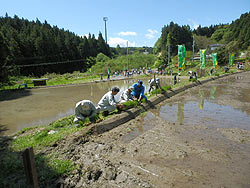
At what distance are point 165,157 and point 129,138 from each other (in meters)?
1.47

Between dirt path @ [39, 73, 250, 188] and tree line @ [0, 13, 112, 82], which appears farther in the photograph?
tree line @ [0, 13, 112, 82]

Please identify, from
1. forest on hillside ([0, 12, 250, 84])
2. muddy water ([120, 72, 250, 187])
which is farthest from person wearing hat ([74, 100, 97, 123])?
forest on hillside ([0, 12, 250, 84])

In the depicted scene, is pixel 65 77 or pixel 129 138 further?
pixel 65 77

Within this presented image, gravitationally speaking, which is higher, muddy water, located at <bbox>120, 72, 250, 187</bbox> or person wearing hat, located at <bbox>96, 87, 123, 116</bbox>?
person wearing hat, located at <bbox>96, 87, 123, 116</bbox>

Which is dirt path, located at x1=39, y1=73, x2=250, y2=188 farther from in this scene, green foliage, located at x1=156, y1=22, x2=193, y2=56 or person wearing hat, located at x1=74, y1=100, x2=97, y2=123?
green foliage, located at x1=156, y1=22, x2=193, y2=56

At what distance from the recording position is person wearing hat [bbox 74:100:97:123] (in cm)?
561

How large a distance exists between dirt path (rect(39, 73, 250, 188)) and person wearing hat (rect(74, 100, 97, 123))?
98cm

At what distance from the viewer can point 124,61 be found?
2026 inches

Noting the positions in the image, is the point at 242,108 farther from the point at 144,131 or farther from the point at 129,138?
the point at 129,138

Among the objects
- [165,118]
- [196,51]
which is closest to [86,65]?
[196,51]

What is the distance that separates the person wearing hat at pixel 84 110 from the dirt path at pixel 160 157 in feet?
3.21

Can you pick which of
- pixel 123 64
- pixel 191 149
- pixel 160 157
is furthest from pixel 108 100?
pixel 123 64

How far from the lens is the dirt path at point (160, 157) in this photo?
3021 millimetres

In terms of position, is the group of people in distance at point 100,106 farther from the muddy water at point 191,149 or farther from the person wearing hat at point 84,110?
the muddy water at point 191,149
